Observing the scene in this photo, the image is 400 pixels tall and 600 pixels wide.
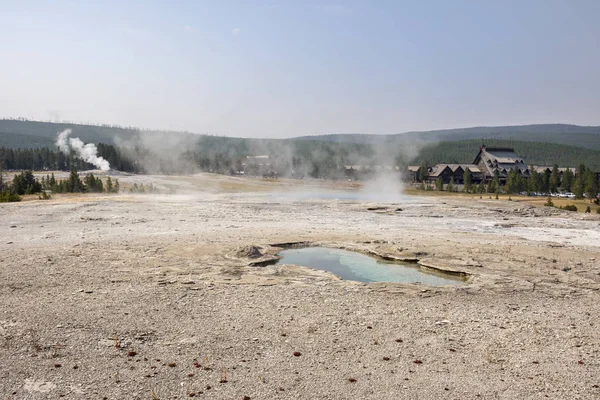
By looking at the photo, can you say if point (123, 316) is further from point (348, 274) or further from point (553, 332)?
point (553, 332)

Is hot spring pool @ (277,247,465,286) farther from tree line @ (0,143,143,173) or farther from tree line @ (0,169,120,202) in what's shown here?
tree line @ (0,143,143,173)

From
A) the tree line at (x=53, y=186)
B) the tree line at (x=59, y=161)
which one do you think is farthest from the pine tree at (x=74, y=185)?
the tree line at (x=59, y=161)

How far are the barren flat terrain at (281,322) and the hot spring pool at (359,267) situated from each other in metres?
0.86

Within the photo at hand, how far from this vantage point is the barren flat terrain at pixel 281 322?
8617 mm

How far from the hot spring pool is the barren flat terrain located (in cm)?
86

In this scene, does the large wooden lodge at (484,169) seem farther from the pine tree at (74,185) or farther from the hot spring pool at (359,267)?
the hot spring pool at (359,267)

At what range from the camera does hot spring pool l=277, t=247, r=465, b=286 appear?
56.6ft

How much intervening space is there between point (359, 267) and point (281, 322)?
7968 millimetres

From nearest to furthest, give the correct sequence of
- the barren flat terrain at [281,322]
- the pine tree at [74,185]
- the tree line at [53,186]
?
1. the barren flat terrain at [281,322]
2. the tree line at [53,186]
3. the pine tree at [74,185]

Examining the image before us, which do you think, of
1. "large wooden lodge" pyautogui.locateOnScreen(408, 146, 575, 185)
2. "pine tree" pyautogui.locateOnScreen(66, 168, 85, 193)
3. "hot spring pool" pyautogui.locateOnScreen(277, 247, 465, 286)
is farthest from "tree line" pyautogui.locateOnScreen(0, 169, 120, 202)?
"large wooden lodge" pyautogui.locateOnScreen(408, 146, 575, 185)

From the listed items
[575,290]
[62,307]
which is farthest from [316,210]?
[62,307]

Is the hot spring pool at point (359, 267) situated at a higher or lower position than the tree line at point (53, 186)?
lower

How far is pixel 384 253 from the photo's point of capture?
2138 cm

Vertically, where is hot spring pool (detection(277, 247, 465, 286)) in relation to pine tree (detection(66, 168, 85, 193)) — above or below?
below
